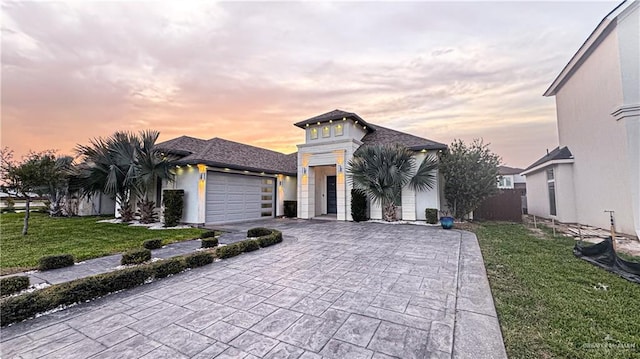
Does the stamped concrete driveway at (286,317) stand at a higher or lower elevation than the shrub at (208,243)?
lower

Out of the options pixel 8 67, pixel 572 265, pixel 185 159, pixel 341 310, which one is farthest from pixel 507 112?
pixel 8 67

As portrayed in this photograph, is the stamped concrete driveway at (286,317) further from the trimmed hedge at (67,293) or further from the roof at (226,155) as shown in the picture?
the roof at (226,155)

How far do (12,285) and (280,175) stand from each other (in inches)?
465

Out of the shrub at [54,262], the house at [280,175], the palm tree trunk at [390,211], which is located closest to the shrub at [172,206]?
the house at [280,175]

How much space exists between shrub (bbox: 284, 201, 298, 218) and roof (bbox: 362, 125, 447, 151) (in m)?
5.71

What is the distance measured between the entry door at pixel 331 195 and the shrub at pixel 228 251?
10.3m

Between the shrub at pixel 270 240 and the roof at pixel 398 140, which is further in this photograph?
the roof at pixel 398 140

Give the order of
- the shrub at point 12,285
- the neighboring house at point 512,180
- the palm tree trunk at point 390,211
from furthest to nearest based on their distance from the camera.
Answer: the neighboring house at point 512,180
the palm tree trunk at point 390,211
the shrub at point 12,285

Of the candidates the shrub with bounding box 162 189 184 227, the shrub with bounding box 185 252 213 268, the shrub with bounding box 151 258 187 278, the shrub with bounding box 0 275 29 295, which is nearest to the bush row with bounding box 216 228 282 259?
the shrub with bounding box 185 252 213 268

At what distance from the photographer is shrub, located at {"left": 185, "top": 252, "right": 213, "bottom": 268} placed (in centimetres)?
491

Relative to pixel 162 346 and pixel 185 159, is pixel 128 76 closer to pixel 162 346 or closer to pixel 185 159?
pixel 185 159

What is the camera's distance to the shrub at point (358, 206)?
12.3m

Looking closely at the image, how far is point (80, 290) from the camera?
3.37 meters

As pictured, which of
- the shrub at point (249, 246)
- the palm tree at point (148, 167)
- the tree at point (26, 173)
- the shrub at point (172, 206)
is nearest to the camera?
the shrub at point (249, 246)
